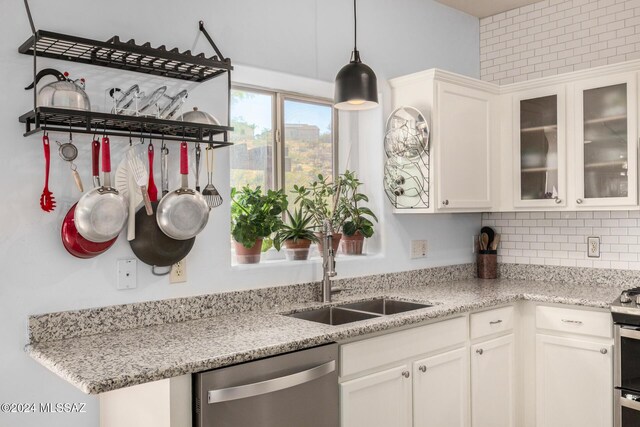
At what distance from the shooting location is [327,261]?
9.09ft

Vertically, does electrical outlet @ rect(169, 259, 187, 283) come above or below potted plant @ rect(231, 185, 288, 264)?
below

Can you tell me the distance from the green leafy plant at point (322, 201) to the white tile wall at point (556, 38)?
1.63m

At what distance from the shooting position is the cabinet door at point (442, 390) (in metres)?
2.49

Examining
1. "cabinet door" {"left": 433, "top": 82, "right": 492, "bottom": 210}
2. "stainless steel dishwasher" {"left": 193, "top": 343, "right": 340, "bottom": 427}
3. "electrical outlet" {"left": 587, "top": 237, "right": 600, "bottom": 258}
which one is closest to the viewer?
"stainless steel dishwasher" {"left": 193, "top": 343, "right": 340, "bottom": 427}

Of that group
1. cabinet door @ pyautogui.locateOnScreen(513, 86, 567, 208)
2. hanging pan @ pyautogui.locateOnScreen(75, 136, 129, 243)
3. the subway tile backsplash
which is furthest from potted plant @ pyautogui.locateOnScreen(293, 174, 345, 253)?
the subway tile backsplash

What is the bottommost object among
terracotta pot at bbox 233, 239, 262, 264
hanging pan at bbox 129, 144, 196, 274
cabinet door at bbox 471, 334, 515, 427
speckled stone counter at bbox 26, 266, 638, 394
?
cabinet door at bbox 471, 334, 515, 427

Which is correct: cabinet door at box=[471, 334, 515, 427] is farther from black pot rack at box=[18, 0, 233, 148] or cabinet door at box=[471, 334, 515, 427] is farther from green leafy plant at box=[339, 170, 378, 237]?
black pot rack at box=[18, 0, 233, 148]

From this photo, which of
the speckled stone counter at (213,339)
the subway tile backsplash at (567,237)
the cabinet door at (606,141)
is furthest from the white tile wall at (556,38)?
the speckled stone counter at (213,339)

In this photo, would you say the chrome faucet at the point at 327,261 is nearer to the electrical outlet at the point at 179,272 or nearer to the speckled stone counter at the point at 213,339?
the speckled stone counter at the point at 213,339

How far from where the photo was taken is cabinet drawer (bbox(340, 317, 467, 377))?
2.18 m

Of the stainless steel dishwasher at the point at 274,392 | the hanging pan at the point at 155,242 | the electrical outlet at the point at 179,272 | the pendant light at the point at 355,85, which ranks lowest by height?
the stainless steel dishwasher at the point at 274,392

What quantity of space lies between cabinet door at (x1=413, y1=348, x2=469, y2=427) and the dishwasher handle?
619 mm

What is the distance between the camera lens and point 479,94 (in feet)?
11.1

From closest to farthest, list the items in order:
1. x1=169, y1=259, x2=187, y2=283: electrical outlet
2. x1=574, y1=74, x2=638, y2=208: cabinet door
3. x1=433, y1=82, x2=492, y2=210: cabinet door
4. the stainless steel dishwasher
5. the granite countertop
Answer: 1. the granite countertop
2. the stainless steel dishwasher
3. x1=169, y1=259, x2=187, y2=283: electrical outlet
4. x1=574, y1=74, x2=638, y2=208: cabinet door
5. x1=433, y1=82, x2=492, y2=210: cabinet door
